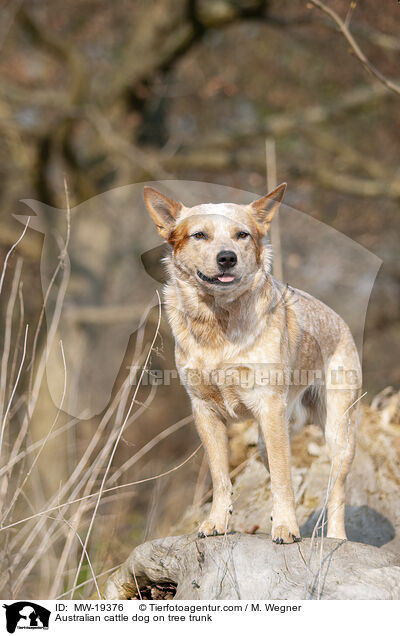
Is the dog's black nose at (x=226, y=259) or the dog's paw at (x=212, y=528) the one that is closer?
the dog's black nose at (x=226, y=259)

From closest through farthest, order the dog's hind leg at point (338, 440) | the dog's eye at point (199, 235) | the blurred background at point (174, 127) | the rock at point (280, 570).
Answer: the rock at point (280, 570) < the dog's eye at point (199, 235) < the dog's hind leg at point (338, 440) < the blurred background at point (174, 127)

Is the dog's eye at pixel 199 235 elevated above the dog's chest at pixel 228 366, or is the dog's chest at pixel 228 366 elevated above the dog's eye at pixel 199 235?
the dog's eye at pixel 199 235

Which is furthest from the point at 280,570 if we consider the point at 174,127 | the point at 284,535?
the point at 174,127

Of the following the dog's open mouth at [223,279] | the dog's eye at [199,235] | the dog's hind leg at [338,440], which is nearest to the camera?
the dog's open mouth at [223,279]

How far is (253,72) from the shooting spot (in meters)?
11.7

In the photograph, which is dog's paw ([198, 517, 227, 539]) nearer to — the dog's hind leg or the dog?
the dog

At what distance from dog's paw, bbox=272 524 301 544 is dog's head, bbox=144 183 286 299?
1.07m

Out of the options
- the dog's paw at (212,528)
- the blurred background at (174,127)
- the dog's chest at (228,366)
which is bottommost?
the dog's paw at (212,528)

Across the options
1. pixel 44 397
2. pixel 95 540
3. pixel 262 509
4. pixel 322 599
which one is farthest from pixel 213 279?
pixel 44 397

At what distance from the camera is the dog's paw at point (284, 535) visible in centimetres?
303
